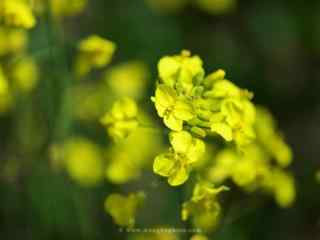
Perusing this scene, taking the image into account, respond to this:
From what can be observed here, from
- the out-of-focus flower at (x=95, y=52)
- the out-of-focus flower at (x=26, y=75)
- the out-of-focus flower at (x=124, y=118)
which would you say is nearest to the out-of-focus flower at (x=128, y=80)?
the out-of-focus flower at (x=26, y=75)

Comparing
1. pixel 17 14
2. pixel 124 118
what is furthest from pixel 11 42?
pixel 124 118

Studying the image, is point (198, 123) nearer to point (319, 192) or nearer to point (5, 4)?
point (5, 4)

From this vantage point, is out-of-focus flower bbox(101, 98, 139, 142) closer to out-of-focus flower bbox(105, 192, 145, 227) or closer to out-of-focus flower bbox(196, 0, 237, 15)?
out-of-focus flower bbox(105, 192, 145, 227)

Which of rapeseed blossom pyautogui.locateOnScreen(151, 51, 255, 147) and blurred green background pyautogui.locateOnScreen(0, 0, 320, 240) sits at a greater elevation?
rapeseed blossom pyautogui.locateOnScreen(151, 51, 255, 147)

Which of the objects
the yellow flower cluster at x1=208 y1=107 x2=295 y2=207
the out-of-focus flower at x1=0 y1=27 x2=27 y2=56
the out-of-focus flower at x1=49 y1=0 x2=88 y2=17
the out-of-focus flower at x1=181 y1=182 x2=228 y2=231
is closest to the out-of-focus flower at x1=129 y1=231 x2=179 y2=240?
the out-of-focus flower at x1=181 y1=182 x2=228 y2=231

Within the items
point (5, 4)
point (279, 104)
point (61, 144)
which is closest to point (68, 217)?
point (61, 144)

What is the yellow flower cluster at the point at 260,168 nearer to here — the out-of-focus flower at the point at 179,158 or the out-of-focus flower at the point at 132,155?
the out-of-focus flower at the point at 132,155

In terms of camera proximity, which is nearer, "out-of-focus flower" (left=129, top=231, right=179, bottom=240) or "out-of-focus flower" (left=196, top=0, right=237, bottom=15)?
"out-of-focus flower" (left=129, top=231, right=179, bottom=240)
